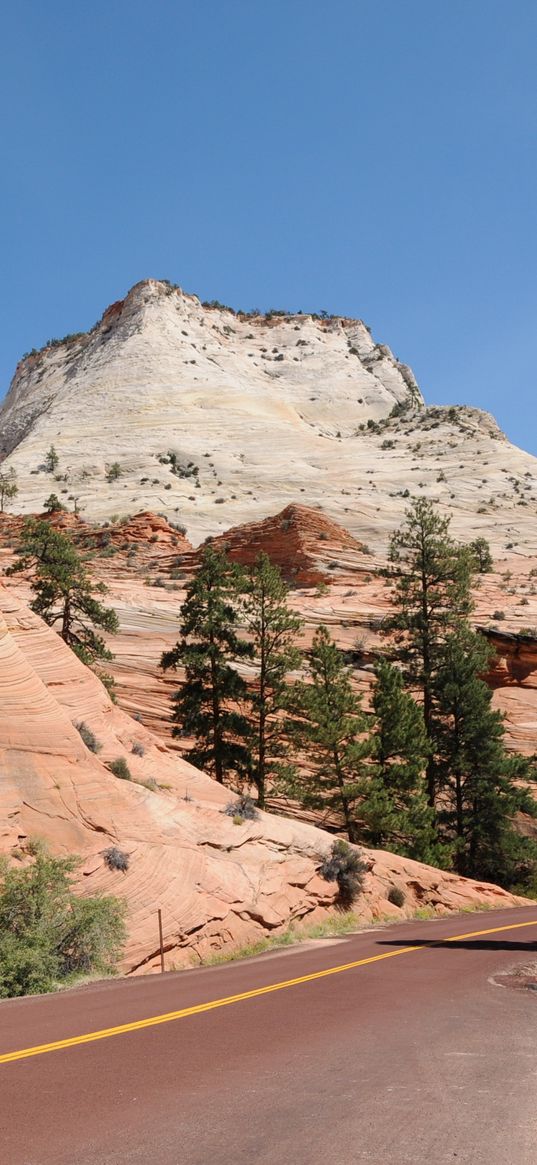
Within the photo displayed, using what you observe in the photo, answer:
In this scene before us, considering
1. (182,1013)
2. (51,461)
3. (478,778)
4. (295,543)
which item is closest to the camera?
(182,1013)

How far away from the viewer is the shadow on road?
14.2m

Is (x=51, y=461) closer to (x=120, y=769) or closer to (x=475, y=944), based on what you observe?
(x=120, y=769)

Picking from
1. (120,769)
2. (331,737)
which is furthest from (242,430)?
(120,769)

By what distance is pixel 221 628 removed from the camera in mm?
28297

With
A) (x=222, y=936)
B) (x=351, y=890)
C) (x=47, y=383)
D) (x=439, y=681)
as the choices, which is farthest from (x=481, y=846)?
(x=47, y=383)

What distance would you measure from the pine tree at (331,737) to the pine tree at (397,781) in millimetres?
636

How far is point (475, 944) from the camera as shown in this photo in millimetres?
14914

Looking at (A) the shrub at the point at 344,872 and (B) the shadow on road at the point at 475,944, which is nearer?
(B) the shadow on road at the point at 475,944

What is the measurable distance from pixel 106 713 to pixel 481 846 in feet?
57.5

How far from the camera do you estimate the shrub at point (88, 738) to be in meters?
19.0

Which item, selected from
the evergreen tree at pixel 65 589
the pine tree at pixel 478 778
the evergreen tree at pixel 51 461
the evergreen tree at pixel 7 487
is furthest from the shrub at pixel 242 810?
the evergreen tree at pixel 51 461

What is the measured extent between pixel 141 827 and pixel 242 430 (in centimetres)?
7857

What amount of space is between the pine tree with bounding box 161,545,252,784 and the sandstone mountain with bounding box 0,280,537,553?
32.4m

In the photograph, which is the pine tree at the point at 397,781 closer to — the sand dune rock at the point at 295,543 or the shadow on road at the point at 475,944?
the shadow on road at the point at 475,944
